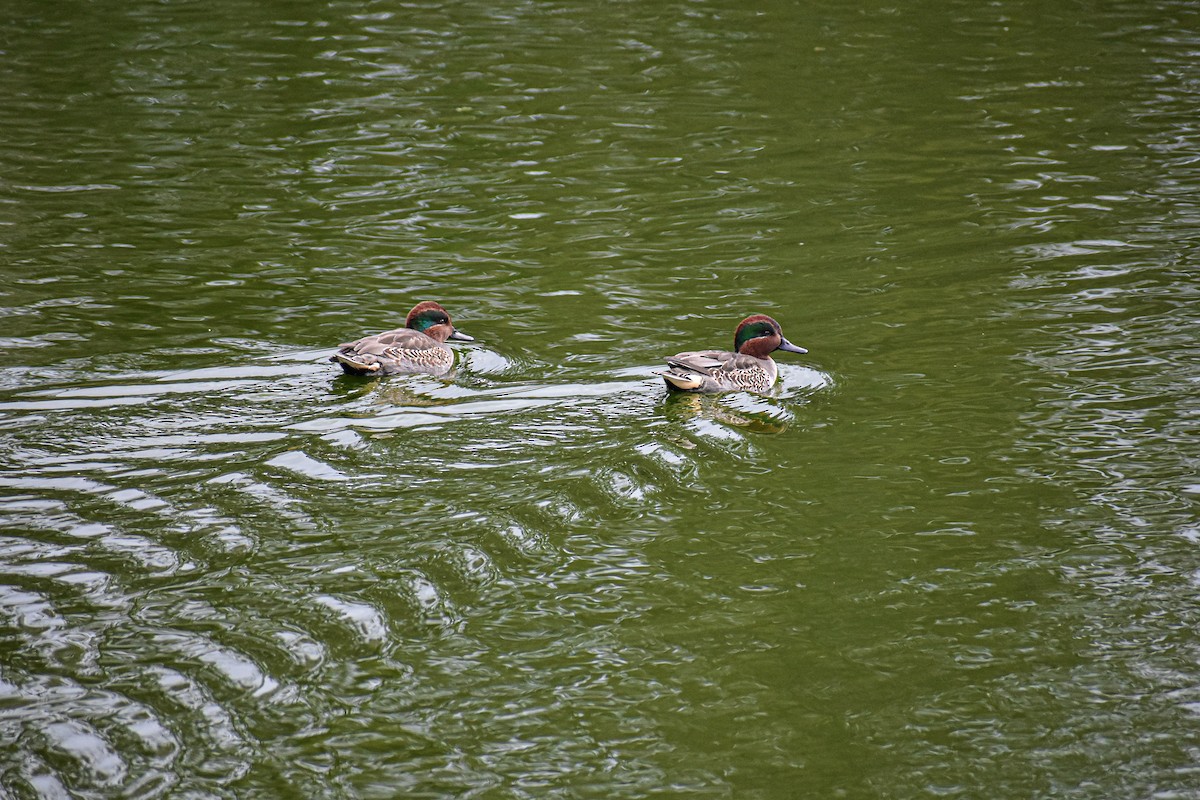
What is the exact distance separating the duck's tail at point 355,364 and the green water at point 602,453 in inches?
5.1

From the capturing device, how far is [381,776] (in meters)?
4.94

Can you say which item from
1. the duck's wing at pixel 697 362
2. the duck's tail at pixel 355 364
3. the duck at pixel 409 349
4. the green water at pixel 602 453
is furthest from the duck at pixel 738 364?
the duck's tail at pixel 355 364

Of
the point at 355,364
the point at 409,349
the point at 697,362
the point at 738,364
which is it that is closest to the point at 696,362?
the point at 697,362

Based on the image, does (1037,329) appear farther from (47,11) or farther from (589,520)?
(47,11)

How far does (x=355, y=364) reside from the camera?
8836 millimetres

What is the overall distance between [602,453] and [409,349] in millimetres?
2070

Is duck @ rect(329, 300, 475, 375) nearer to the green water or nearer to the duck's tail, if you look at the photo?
the duck's tail

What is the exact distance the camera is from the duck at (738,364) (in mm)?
8633

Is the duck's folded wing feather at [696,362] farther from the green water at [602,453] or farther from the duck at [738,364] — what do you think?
the green water at [602,453]

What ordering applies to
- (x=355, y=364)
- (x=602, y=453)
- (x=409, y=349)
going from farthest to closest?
1. (x=409, y=349)
2. (x=355, y=364)
3. (x=602, y=453)

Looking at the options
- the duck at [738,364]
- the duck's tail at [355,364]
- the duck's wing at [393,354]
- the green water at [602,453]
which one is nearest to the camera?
the green water at [602,453]

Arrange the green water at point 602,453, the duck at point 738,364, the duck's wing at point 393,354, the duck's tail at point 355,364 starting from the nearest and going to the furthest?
the green water at point 602,453 → the duck at point 738,364 → the duck's tail at point 355,364 → the duck's wing at point 393,354

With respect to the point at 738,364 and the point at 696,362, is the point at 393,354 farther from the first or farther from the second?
the point at 738,364

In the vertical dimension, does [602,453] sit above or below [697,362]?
below
